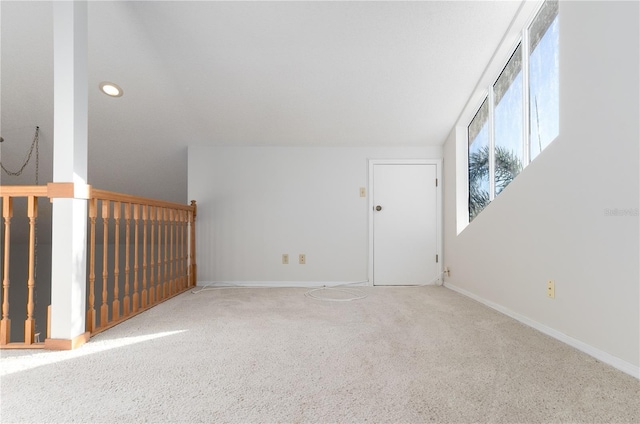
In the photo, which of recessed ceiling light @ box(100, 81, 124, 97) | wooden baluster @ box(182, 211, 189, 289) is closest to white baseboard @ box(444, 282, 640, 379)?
wooden baluster @ box(182, 211, 189, 289)

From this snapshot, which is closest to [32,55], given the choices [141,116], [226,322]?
[141,116]

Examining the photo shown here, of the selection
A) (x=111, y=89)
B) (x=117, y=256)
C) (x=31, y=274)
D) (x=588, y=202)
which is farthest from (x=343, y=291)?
(x=111, y=89)

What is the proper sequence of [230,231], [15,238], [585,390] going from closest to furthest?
1. [585,390]
2. [230,231]
3. [15,238]

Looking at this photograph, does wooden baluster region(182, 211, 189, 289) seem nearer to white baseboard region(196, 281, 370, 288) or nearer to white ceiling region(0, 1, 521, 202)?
white baseboard region(196, 281, 370, 288)

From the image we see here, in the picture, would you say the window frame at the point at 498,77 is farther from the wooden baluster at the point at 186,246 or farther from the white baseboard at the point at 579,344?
the wooden baluster at the point at 186,246

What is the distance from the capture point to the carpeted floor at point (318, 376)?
111cm

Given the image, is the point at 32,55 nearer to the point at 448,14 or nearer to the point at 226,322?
the point at 226,322

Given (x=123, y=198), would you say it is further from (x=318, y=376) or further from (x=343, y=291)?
(x=343, y=291)

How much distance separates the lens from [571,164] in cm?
179

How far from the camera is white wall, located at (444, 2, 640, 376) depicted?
1.45 metres

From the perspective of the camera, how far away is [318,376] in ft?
4.54

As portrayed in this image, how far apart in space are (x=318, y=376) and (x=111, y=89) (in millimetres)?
2792

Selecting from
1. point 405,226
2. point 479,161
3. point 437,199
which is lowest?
point 405,226

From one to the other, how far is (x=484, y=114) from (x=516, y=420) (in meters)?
2.73
